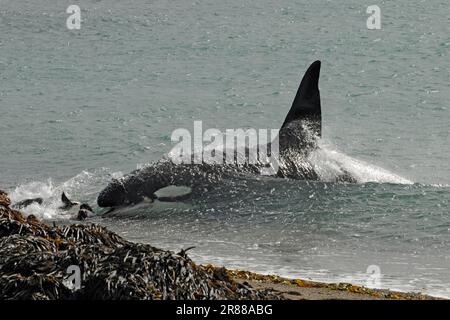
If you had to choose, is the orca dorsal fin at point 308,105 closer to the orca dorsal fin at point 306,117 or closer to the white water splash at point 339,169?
the orca dorsal fin at point 306,117

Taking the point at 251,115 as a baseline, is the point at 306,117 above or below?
below

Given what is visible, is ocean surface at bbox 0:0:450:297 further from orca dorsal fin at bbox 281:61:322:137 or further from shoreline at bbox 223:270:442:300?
orca dorsal fin at bbox 281:61:322:137

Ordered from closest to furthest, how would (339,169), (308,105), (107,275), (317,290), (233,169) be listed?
1. (107,275)
2. (317,290)
3. (233,169)
4. (308,105)
5. (339,169)

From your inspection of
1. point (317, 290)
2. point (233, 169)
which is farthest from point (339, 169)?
point (317, 290)

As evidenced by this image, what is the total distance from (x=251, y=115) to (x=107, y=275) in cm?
1847

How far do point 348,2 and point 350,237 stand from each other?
35.4 metres

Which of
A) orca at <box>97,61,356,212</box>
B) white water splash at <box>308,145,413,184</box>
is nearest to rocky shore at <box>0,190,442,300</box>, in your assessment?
orca at <box>97,61,356,212</box>

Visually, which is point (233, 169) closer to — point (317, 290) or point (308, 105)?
point (308, 105)

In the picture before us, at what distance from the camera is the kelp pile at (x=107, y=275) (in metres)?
7.88

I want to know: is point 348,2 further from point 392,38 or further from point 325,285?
point 325,285

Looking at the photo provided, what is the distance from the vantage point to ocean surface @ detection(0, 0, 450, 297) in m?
12.8

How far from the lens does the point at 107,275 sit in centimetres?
794

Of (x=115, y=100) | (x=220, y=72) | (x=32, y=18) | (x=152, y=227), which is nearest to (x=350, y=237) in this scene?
(x=152, y=227)

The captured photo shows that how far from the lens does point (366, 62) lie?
3441 centimetres
